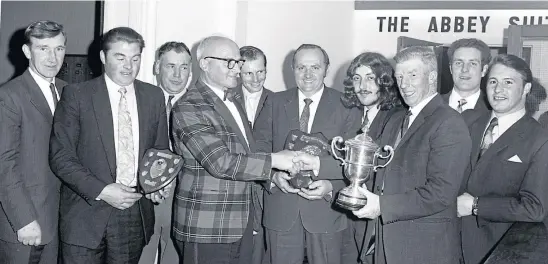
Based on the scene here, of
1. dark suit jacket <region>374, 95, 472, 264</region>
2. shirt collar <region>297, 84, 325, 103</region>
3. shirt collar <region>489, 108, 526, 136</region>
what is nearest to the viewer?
dark suit jacket <region>374, 95, 472, 264</region>

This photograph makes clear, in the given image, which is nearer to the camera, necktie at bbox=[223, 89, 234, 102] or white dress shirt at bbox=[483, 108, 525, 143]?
white dress shirt at bbox=[483, 108, 525, 143]

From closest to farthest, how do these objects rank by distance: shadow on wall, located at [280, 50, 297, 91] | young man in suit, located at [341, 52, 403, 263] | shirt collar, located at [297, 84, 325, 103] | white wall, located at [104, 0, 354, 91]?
young man in suit, located at [341, 52, 403, 263] → shirt collar, located at [297, 84, 325, 103] → white wall, located at [104, 0, 354, 91] → shadow on wall, located at [280, 50, 297, 91]

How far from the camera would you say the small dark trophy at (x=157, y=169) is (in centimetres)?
293

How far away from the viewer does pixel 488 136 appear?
2879 millimetres

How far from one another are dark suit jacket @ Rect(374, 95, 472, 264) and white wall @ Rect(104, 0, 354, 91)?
2.57 m

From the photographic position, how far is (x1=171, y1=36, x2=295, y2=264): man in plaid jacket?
2.94 metres

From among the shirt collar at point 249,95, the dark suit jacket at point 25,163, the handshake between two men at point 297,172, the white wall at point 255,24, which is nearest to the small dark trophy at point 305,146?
the handshake between two men at point 297,172

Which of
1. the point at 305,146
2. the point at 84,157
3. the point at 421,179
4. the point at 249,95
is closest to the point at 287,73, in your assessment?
the point at 249,95

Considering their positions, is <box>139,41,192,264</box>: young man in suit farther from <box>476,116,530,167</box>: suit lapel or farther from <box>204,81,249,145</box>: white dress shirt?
<box>476,116,530,167</box>: suit lapel

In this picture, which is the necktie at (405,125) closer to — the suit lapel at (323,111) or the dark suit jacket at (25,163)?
the suit lapel at (323,111)

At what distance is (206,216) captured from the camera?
296 centimetres

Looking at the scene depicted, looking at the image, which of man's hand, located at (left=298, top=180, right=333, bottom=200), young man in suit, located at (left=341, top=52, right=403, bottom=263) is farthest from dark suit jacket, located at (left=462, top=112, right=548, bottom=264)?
man's hand, located at (left=298, top=180, right=333, bottom=200)

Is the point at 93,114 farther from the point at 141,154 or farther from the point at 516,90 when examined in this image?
the point at 516,90

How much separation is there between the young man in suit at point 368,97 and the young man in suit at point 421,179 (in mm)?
573
